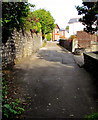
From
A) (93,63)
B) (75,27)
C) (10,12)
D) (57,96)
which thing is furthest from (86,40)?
(75,27)

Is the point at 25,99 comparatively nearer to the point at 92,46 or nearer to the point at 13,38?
the point at 13,38

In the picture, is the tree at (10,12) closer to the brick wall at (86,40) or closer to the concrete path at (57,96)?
the concrete path at (57,96)

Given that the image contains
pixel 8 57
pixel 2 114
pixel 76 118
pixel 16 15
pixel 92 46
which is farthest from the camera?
pixel 92 46

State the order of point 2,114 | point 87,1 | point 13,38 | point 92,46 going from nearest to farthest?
point 2,114 → point 13,38 → point 87,1 → point 92,46

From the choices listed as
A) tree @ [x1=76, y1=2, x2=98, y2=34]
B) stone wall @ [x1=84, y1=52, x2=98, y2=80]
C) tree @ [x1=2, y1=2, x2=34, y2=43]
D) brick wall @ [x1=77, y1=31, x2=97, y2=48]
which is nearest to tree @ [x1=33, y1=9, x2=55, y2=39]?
brick wall @ [x1=77, y1=31, x2=97, y2=48]

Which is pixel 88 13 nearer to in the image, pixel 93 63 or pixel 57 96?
pixel 93 63

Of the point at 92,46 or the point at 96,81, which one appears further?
the point at 92,46

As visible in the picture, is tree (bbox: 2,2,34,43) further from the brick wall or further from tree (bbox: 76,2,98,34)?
the brick wall

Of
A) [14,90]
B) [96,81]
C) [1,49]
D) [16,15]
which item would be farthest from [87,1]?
[14,90]

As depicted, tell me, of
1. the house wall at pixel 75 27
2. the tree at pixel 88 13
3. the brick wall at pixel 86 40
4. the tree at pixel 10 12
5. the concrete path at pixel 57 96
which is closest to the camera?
the concrete path at pixel 57 96

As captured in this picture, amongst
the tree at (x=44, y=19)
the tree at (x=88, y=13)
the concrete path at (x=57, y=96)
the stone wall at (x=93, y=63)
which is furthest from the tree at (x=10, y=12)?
the tree at (x=44, y=19)

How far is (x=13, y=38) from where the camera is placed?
307 inches

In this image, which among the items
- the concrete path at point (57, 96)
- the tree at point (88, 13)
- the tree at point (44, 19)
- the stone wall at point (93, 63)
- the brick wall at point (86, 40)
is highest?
the tree at point (44, 19)

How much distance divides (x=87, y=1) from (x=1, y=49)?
7675mm
